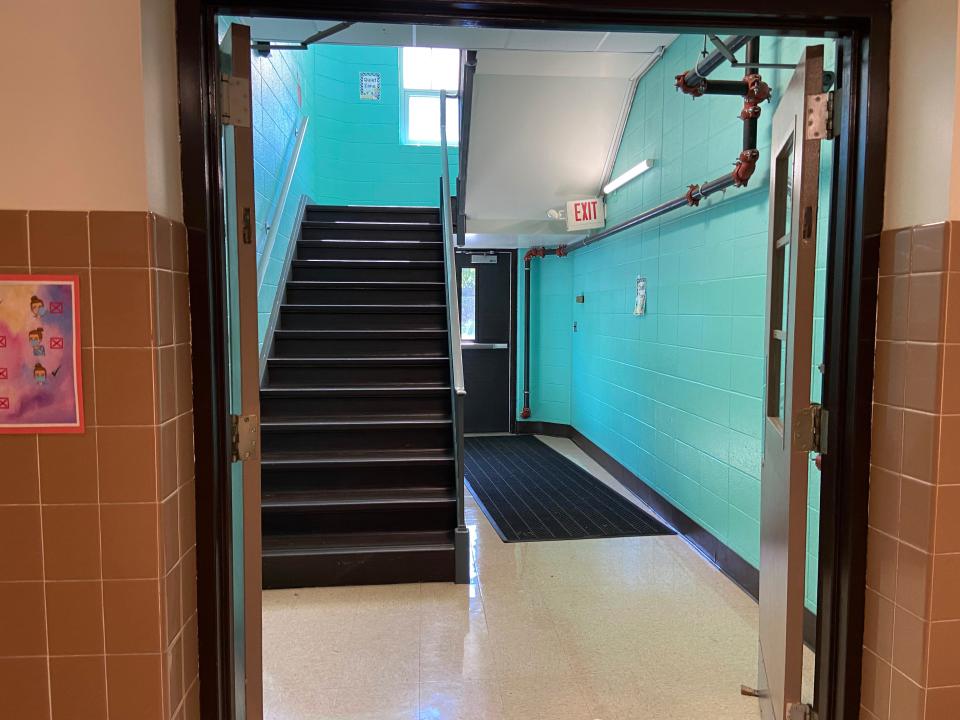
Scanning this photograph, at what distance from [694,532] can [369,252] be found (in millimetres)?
2894

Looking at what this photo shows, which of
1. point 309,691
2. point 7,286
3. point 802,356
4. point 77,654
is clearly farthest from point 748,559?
point 7,286

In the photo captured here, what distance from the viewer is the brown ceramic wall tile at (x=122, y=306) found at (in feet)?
4.00

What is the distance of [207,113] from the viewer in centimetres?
138

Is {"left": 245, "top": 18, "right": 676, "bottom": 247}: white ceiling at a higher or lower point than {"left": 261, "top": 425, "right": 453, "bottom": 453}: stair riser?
higher

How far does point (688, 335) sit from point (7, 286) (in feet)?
10.5

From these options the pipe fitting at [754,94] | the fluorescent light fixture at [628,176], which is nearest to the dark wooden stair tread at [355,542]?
the pipe fitting at [754,94]

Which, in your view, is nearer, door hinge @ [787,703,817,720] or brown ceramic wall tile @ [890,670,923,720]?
brown ceramic wall tile @ [890,670,923,720]

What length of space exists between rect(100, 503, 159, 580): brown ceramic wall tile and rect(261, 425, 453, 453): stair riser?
2.23 metres

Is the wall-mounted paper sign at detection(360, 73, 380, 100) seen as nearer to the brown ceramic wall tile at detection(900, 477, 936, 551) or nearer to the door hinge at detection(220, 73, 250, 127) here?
the door hinge at detection(220, 73, 250, 127)

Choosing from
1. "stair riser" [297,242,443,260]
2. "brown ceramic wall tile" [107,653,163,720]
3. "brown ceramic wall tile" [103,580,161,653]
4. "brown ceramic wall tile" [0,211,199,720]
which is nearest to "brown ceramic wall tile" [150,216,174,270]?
"brown ceramic wall tile" [0,211,199,720]

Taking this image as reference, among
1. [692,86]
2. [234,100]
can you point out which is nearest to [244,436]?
[234,100]

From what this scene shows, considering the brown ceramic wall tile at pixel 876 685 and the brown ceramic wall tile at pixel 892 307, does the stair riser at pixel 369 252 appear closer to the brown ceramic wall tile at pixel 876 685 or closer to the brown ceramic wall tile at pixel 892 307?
the brown ceramic wall tile at pixel 892 307

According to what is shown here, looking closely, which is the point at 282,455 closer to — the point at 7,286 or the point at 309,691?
the point at 309,691

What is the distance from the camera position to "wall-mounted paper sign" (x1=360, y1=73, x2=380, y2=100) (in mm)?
6309
